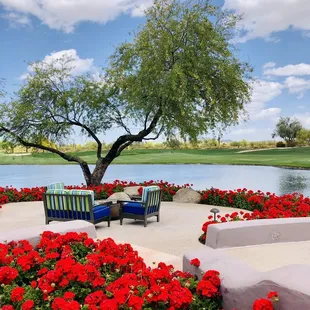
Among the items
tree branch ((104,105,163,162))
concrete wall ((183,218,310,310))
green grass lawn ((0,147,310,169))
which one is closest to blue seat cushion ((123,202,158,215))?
concrete wall ((183,218,310,310))

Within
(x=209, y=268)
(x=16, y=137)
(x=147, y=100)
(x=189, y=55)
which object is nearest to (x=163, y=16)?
(x=189, y=55)

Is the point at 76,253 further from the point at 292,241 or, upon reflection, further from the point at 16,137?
the point at 16,137

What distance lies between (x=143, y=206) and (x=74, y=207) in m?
1.47

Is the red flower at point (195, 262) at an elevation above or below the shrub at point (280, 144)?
below

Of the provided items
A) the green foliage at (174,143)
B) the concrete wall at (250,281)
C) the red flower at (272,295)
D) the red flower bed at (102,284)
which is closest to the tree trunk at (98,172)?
the green foliage at (174,143)

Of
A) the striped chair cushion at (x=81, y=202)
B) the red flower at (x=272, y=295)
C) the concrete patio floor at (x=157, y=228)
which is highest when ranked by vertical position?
the striped chair cushion at (x=81, y=202)

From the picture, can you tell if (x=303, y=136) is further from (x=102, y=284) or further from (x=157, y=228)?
(x=102, y=284)

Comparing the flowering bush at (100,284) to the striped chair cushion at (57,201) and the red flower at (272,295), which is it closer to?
the red flower at (272,295)

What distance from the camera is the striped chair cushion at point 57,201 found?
26.5ft

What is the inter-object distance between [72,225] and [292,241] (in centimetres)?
368

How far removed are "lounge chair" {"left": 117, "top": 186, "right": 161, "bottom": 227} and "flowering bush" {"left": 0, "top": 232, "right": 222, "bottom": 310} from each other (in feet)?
12.4

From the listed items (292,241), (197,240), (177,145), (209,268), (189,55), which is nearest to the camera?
(209,268)

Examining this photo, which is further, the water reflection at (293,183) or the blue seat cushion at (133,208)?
the water reflection at (293,183)

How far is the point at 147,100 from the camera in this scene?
1292 cm
